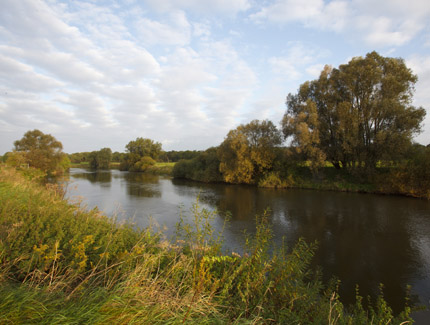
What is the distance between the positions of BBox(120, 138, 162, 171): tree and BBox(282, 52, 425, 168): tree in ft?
162

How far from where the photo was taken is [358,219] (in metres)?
12.0

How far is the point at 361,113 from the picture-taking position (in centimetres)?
2144

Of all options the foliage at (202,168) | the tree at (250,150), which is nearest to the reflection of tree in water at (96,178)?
the foliage at (202,168)

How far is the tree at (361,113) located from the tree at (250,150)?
4.22 meters

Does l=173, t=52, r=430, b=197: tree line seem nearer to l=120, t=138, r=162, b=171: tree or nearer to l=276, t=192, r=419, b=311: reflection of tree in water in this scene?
l=276, t=192, r=419, b=311: reflection of tree in water

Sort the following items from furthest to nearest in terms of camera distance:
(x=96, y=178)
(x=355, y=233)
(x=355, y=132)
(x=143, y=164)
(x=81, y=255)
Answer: (x=143, y=164) < (x=96, y=178) < (x=355, y=132) < (x=355, y=233) < (x=81, y=255)

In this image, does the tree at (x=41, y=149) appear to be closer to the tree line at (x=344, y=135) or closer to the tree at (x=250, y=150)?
the tree line at (x=344, y=135)

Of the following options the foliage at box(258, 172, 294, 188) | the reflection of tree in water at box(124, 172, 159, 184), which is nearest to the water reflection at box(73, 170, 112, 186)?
the reflection of tree in water at box(124, 172, 159, 184)

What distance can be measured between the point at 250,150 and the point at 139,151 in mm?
46995

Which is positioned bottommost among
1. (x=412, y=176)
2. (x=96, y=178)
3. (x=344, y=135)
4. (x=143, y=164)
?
(x=96, y=178)

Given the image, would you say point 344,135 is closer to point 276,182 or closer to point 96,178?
point 276,182

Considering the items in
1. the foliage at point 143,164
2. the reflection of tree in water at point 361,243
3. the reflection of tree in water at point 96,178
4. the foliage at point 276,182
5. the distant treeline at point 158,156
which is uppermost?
the distant treeline at point 158,156

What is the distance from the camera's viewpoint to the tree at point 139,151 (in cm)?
6369

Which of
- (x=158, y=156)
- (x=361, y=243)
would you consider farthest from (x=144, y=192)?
(x=158, y=156)
